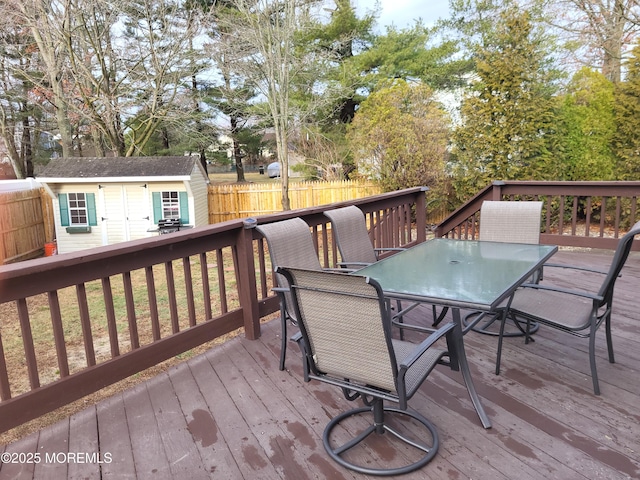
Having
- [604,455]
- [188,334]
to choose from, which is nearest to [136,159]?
[188,334]

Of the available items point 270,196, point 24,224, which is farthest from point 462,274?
point 24,224

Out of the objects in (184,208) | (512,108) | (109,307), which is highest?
(512,108)

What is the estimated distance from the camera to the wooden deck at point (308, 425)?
1.74 metres

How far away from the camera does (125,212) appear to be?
1220 centimetres

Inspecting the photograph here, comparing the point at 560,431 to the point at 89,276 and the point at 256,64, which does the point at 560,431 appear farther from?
the point at 256,64

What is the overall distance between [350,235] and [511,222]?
1.36m

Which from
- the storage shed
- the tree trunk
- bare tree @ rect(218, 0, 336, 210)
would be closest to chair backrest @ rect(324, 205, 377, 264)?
bare tree @ rect(218, 0, 336, 210)

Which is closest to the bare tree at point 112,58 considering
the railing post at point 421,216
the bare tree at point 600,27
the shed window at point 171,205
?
the shed window at point 171,205

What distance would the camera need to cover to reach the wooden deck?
174 cm

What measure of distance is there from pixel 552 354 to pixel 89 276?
2680 millimetres

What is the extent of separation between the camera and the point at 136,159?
12.2 m

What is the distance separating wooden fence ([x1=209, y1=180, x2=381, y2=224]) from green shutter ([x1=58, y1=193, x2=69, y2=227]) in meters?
3.95

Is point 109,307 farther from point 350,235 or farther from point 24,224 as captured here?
point 24,224

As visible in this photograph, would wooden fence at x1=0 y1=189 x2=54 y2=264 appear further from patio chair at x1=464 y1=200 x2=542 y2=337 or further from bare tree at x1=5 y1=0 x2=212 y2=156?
patio chair at x1=464 y1=200 x2=542 y2=337
